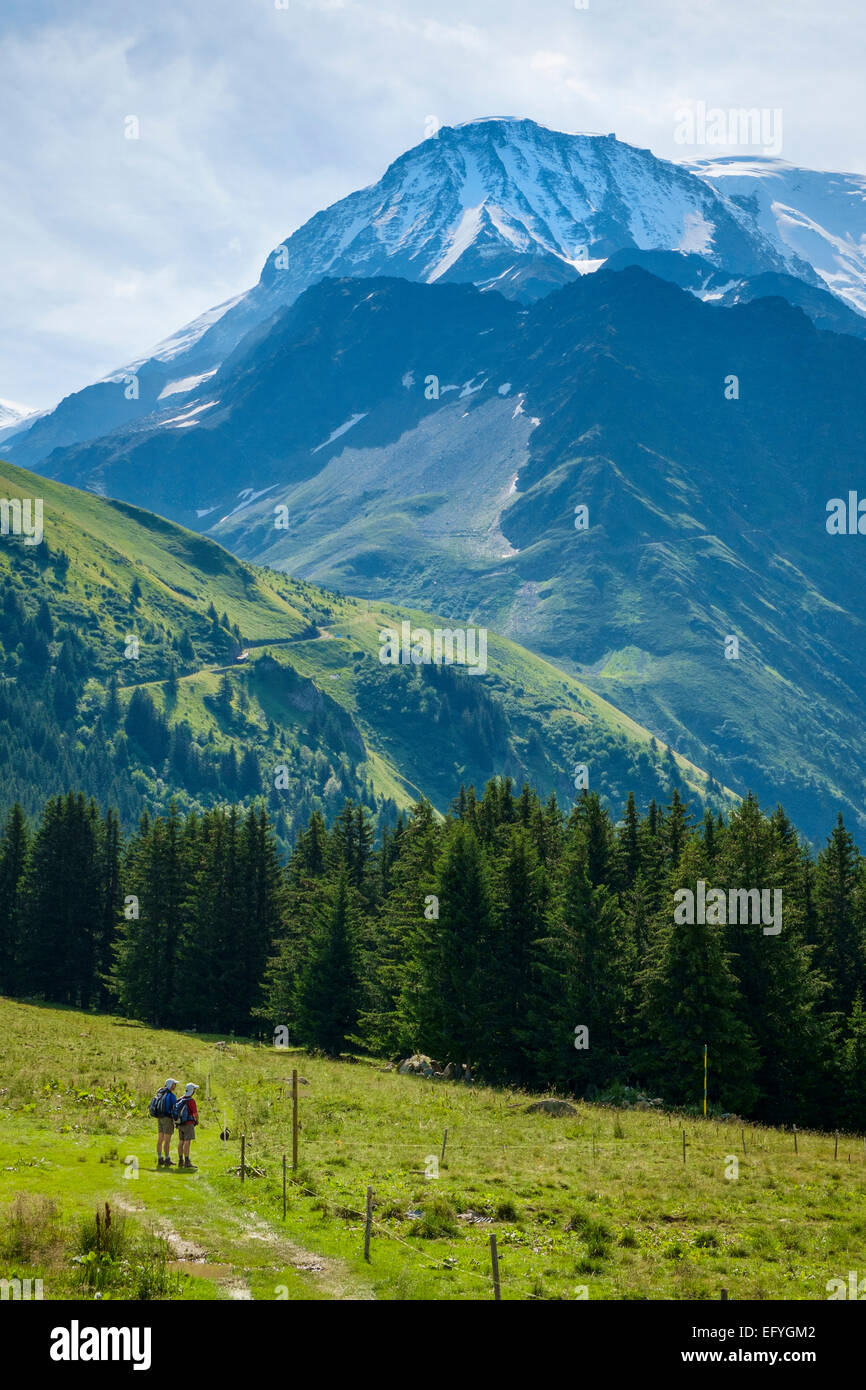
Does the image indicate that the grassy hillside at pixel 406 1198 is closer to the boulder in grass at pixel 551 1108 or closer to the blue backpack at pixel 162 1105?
the boulder in grass at pixel 551 1108

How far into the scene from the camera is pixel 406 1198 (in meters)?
25.4

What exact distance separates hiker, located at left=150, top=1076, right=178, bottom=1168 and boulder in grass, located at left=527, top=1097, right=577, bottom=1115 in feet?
60.5

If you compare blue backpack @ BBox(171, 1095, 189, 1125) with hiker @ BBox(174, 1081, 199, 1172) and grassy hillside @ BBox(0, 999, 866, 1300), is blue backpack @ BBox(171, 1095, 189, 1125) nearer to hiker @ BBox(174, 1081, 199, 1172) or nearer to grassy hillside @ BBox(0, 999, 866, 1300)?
hiker @ BBox(174, 1081, 199, 1172)

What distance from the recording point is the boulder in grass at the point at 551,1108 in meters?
42.1

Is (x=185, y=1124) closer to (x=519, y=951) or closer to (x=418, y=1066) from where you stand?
(x=418, y=1066)

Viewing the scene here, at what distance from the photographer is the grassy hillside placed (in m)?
19.0

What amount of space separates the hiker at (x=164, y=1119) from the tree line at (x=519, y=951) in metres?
30.2
